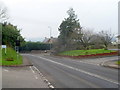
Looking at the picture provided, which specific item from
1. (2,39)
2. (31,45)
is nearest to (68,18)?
(31,45)

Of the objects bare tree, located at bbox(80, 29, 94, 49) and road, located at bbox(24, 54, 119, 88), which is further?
bare tree, located at bbox(80, 29, 94, 49)

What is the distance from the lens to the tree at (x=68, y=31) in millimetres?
75375

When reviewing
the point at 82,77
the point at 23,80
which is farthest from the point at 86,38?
the point at 23,80

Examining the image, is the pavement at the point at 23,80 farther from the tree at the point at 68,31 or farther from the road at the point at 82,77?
the tree at the point at 68,31

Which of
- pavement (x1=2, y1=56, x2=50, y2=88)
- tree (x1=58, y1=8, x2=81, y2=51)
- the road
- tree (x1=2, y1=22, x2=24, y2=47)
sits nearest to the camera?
pavement (x1=2, y1=56, x2=50, y2=88)

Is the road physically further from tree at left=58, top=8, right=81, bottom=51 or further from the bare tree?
the bare tree

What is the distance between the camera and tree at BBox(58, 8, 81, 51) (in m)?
75.4

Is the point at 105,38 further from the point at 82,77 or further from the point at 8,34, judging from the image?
the point at 82,77

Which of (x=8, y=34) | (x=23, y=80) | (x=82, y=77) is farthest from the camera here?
(x=8, y=34)

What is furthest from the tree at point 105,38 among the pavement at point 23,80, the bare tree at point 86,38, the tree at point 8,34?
the pavement at point 23,80

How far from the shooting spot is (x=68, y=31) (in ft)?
261

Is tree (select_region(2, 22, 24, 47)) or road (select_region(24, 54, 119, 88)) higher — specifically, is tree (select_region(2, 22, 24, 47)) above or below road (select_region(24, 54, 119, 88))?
above

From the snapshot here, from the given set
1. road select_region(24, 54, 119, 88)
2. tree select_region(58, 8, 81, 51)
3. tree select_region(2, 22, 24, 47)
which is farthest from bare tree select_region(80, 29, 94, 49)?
road select_region(24, 54, 119, 88)

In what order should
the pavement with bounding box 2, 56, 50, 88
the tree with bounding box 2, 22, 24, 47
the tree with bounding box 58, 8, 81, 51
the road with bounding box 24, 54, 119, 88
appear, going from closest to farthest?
the pavement with bounding box 2, 56, 50, 88 < the road with bounding box 24, 54, 119, 88 < the tree with bounding box 2, 22, 24, 47 < the tree with bounding box 58, 8, 81, 51
